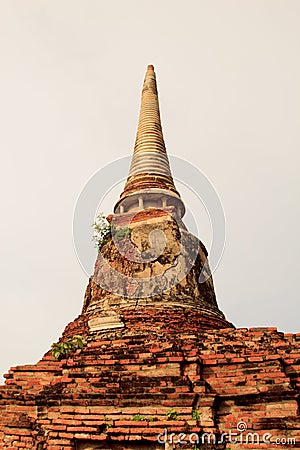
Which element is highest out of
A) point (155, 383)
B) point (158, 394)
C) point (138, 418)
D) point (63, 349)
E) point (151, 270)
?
point (151, 270)

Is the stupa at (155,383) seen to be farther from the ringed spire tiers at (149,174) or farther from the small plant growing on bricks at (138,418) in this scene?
the ringed spire tiers at (149,174)

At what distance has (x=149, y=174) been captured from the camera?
15172 mm

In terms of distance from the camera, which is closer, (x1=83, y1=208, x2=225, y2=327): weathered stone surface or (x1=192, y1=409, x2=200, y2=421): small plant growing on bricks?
(x1=192, y1=409, x2=200, y2=421): small plant growing on bricks

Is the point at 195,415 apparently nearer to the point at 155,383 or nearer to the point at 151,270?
the point at 155,383

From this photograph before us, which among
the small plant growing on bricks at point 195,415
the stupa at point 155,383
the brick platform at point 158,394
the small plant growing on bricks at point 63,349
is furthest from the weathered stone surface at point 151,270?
the small plant growing on bricks at point 195,415

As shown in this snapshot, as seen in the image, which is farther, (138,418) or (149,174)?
(149,174)

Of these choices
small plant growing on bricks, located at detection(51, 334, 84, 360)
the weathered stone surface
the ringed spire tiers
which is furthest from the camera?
the ringed spire tiers

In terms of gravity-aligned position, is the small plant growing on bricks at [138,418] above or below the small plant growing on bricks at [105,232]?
below

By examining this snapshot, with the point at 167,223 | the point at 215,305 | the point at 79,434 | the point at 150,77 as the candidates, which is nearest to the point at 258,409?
the point at 79,434

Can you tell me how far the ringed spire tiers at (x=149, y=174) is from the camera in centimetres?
1445

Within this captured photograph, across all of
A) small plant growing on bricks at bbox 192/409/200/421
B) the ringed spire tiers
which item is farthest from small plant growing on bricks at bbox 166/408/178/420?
the ringed spire tiers

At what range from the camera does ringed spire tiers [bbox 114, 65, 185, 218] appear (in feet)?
47.4

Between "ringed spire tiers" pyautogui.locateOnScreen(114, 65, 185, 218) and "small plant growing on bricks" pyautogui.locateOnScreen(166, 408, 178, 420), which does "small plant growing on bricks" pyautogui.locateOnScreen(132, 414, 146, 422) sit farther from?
"ringed spire tiers" pyautogui.locateOnScreen(114, 65, 185, 218)

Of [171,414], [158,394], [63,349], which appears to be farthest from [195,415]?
[63,349]
